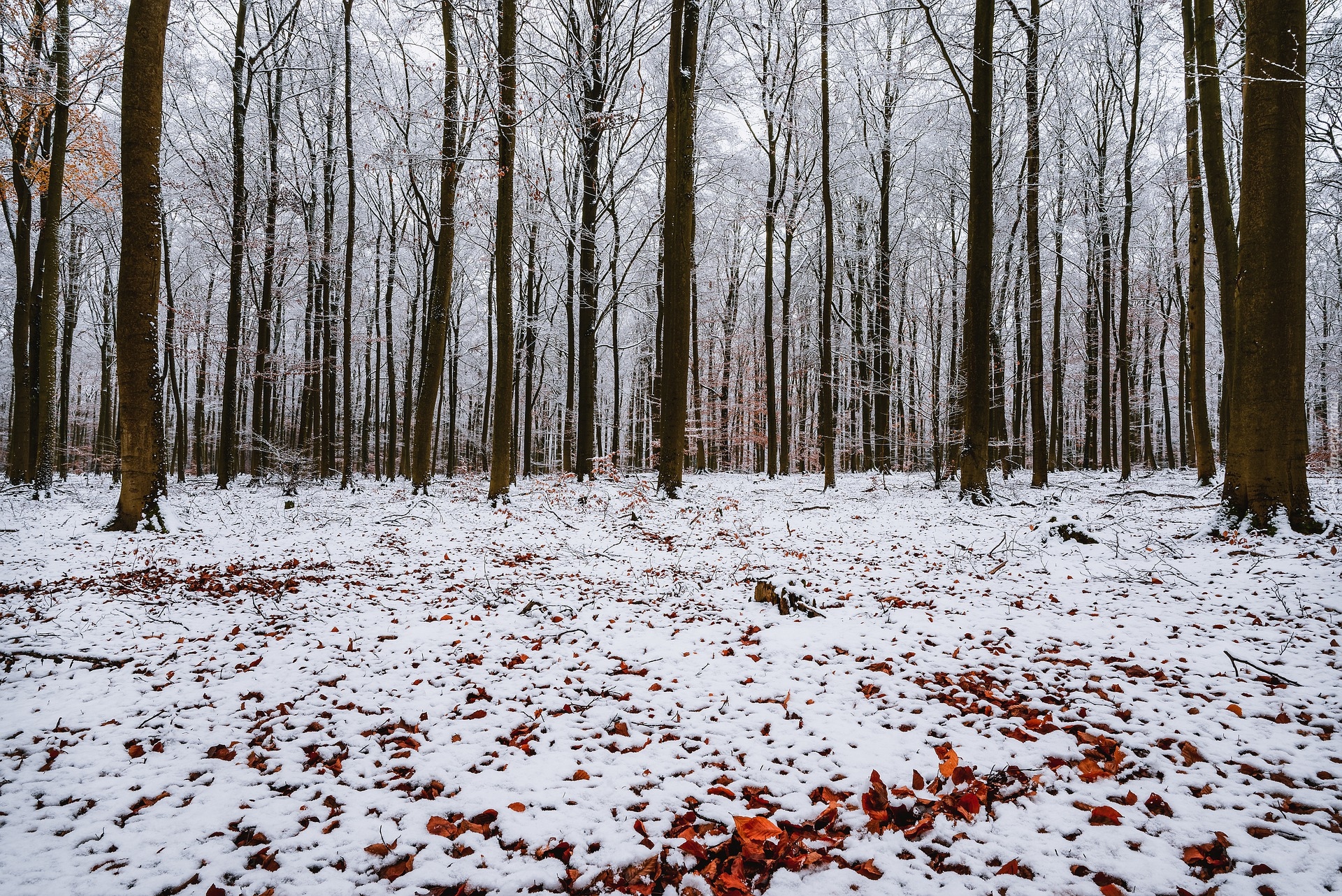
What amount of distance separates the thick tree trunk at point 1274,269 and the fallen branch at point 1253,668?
11.5 ft

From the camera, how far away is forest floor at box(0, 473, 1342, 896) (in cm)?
192

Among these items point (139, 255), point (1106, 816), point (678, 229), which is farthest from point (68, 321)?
point (1106, 816)

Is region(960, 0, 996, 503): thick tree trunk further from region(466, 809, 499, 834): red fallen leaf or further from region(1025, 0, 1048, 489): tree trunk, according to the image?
region(466, 809, 499, 834): red fallen leaf

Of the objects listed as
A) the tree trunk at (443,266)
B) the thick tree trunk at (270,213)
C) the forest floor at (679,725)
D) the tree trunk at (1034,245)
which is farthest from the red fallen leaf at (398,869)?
→ the thick tree trunk at (270,213)

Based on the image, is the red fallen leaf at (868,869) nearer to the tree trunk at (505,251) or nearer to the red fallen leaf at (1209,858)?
the red fallen leaf at (1209,858)

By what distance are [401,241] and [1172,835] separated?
23622 millimetres

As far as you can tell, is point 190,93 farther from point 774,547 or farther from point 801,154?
point 774,547

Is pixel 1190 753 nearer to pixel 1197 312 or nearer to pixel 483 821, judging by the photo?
pixel 483 821

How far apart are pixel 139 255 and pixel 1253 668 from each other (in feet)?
36.7

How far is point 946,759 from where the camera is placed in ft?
8.20

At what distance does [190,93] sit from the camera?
16.1m

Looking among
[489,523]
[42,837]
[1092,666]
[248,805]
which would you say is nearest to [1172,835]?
[1092,666]

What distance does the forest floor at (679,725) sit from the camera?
6.31 ft

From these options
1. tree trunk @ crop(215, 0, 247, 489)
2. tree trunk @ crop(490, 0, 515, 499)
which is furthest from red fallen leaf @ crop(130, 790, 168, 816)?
tree trunk @ crop(215, 0, 247, 489)
